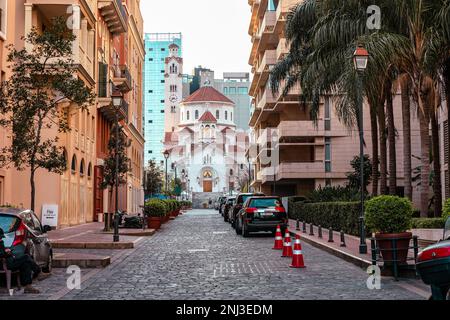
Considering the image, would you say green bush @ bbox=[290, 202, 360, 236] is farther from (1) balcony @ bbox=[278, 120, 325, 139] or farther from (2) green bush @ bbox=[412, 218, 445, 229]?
(1) balcony @ bbox=[278, 120, 325, 139]

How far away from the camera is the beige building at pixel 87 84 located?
27.4 m

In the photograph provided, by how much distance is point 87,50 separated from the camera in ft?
113

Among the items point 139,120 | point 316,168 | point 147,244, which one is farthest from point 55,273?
point 139,120

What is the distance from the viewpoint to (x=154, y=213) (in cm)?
3312

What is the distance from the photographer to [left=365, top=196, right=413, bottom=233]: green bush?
13.2 meters

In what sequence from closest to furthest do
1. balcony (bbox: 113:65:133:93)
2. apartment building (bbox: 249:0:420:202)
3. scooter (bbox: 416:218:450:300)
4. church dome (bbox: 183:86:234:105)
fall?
1. scooter (bbox: 416:218:450:300)
2. balcony (bbox: 113:65:133:93)
3. apartment building (bbox: 249:0:420:202)
4. church dome (bbox: 183:86:234:105)

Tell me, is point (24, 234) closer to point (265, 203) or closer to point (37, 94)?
point (37, 94)

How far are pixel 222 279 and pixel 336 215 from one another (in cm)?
1510

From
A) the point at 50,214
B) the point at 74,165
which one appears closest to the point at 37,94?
the point at 50,214

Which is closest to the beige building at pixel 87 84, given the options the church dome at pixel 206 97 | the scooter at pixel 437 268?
the scooter at pixel 437 268

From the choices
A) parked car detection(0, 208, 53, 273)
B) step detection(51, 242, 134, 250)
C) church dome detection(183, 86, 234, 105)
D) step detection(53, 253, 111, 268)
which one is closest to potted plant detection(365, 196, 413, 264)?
step detection(53, 253, 111, 268)

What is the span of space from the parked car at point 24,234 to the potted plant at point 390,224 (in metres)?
6.49
